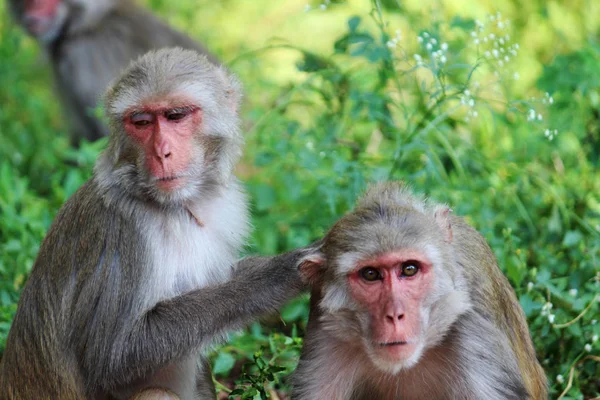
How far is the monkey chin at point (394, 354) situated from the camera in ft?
13.7

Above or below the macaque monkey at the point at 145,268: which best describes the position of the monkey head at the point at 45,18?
above

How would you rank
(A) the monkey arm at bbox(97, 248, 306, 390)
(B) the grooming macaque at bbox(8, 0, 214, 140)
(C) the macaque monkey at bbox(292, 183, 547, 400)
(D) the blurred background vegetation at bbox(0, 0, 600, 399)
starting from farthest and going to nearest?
(B) the grooming macaque at bbox(8, 0, 214, 140), (D) the blurred background vegetation at bbox(0, 0, 600, 399), (A) the monkey arm at bbox(97, 248, 306, 390), (C) the macaque monkey at bbox(292, 183, 547, 400)

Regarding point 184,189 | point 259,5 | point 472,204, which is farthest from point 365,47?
point 259,5

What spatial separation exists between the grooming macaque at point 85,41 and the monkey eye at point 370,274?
5.90m

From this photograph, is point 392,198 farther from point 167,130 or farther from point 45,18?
point 45,18

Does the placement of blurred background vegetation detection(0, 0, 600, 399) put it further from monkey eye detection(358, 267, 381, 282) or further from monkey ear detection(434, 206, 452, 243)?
monkey ear detection(434, 206, 452, 243)

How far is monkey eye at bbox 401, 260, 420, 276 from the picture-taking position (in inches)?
170

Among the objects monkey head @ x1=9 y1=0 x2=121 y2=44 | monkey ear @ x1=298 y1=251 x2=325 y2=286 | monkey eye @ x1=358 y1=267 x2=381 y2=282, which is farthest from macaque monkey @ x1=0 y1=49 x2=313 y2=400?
monkey head @ x1=9 y1=0 x2=121 y2=44

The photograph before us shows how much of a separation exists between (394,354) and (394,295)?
255mm

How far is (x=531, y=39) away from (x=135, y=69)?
664cm

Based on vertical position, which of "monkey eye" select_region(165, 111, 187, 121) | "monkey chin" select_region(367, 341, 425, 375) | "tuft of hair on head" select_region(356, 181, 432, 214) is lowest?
"monkey chin" select_region(367, 341, 425, 375)

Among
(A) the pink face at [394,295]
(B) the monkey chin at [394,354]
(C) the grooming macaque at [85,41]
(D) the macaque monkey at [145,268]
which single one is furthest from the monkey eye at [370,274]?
(C) the grooming macaque at [85,41]

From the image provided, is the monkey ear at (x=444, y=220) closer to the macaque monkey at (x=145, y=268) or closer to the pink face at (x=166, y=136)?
the macaque monkey at (x=145, y=268)

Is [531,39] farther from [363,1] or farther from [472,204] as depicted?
[472,204]
